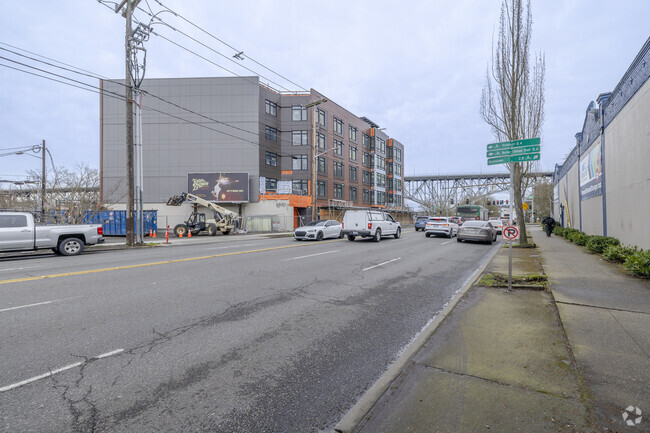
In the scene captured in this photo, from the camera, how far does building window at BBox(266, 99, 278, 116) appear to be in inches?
1627

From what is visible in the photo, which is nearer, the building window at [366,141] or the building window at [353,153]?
the building window at [353,153]

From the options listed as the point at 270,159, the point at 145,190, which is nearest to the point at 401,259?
the point at 270,159

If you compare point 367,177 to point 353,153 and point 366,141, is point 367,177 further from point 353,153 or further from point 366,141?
point 353,153

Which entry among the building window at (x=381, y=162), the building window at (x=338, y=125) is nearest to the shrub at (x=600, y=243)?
the building window at (x=338, y=125)

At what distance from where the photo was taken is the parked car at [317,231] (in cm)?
2169

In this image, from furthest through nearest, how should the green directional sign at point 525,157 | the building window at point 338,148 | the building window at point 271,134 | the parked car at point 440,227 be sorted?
the building window at point 338,148 → the building window at point 271,134 → the parked car at point 440,227 → the green directional sign at point 525,157

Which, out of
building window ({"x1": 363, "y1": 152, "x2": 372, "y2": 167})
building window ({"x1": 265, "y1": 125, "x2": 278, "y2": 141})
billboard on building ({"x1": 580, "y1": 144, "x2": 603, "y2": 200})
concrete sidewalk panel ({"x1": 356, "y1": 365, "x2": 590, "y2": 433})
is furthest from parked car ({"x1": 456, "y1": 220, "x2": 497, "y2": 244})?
building window ({"x1": 363, "y1": 152, "x2": 372, "y2": 167})

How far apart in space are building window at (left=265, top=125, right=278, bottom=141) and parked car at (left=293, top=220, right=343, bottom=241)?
70.5 feet

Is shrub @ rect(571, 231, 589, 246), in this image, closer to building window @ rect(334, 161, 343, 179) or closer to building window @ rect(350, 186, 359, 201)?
building window @ rect(334, 161, 343, 179)

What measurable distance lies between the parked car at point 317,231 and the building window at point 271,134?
846 inches

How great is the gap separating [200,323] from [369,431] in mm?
3357

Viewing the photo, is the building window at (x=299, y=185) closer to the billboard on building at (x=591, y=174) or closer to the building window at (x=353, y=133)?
the building window at (x=353, y=133)

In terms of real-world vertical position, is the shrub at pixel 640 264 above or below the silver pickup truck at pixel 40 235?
below

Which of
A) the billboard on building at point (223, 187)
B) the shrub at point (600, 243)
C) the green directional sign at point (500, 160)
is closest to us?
the green directional sign at point (500, 160)
